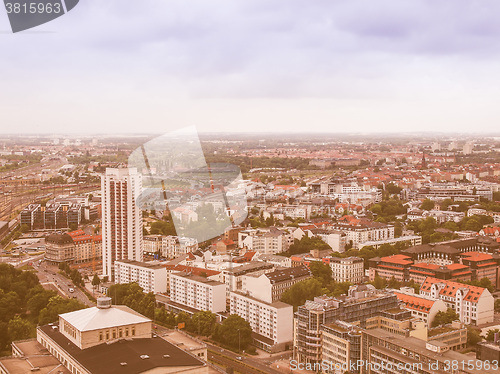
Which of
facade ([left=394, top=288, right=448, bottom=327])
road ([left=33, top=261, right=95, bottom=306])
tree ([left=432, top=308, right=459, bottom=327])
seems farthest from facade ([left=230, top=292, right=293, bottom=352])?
→ road ([left=33, top=261, right=95, bottom=306])

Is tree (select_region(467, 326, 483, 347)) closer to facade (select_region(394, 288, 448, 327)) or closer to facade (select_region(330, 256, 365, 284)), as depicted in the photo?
facade (select_region(394, 288, 448, 327))

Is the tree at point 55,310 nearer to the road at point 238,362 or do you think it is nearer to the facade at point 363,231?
the road at point 238,362

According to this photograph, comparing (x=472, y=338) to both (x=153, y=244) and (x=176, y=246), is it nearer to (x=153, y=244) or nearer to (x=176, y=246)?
(x=176, y=246)

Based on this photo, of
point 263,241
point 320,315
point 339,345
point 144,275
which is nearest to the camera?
point 339,345

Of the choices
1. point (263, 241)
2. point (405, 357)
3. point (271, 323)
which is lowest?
point (271, 323)

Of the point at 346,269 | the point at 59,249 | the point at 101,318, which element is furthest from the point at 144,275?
the point at 101,318

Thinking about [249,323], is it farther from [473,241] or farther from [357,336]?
[473,241]
